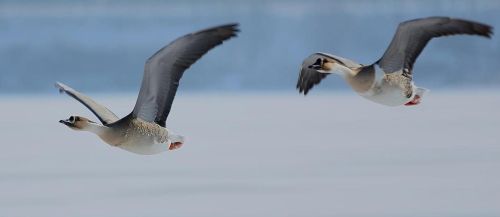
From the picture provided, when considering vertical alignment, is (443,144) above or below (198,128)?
below

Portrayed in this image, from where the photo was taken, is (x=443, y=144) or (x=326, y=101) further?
(x=326, y=101)

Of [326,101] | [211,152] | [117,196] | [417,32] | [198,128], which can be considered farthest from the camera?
[326,101]

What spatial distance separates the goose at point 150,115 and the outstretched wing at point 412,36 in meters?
1.13

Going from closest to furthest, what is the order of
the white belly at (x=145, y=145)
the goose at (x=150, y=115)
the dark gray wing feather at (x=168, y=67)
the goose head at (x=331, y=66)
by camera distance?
the dark gray wing feather at (x=168, y=67), the goose at (x=150, y=115), the white belly at (x=145, y=145), the goose head at (x=331, y=66)

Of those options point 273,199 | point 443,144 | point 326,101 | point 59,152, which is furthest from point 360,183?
point 326,101

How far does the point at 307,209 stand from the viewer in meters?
6.29

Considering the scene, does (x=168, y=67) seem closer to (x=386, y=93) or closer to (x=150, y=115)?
(x=150, y=115)

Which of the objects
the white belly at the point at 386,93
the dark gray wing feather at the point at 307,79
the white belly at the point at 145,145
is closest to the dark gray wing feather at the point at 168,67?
the white belly at the point at 145,145

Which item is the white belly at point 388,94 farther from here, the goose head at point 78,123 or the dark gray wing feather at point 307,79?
the goose head at point 78,123

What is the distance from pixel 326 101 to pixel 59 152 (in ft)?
21.7

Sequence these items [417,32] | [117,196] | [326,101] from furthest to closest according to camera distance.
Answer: [326,101] < [117,196] < [417,32]

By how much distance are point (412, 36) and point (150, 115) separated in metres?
1.37

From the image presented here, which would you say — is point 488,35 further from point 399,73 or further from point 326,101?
point 326,101

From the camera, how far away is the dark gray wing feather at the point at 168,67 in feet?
16.6
